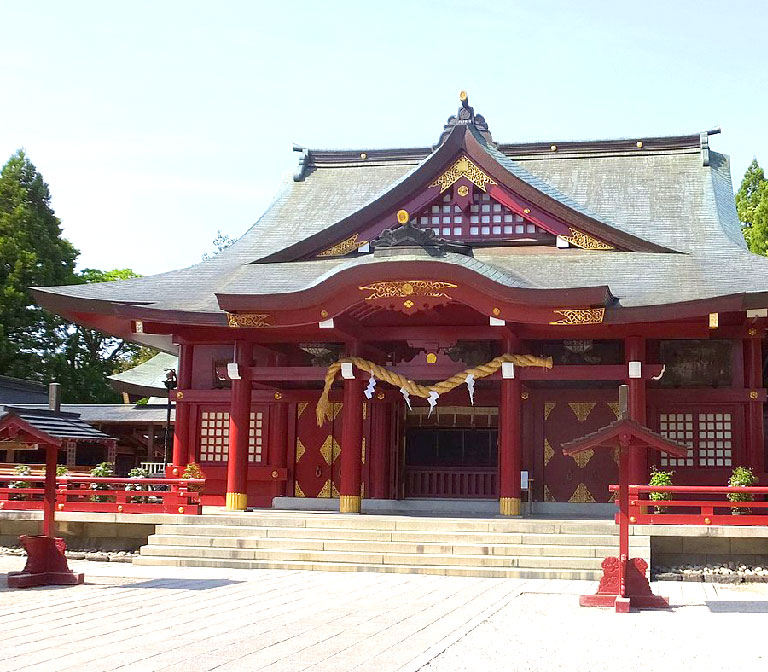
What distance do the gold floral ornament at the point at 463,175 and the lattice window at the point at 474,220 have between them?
38 centimetres

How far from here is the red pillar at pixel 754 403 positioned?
18.8 m

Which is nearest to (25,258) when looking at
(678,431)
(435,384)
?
(435,384)

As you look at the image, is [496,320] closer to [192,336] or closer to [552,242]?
[552,242]

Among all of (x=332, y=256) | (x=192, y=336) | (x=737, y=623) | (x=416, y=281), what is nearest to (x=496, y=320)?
(x=416, y=281)

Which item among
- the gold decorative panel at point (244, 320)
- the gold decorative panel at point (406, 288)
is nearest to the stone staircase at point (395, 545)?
the gold decorative panel at point (244, 320)

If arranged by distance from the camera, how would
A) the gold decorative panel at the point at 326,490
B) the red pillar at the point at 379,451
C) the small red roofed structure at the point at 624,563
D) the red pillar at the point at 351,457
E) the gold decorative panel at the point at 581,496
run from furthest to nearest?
the gold decorative panel at the point at 326,490
the red pillar at the point at 379,451
the gold decorative panel at the point at 581,496
the red pillar at the point at 351,457
the small red roofed structure at the point at 624,563

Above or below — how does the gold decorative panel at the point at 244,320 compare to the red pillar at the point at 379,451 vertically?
above

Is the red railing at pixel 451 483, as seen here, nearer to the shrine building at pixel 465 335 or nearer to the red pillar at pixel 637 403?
the shrine building at pixel 465 335

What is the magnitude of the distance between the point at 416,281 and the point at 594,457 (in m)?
5.63

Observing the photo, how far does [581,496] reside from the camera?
2011 centimetres

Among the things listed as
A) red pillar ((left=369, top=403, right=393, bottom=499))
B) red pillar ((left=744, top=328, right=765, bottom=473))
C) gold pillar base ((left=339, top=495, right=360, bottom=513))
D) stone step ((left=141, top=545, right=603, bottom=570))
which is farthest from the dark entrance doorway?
stone step ((left=141, top=545, right=603, bottom=570))

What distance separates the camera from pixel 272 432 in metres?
21.7

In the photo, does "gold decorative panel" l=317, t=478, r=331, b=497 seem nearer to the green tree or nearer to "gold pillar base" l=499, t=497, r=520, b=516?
"gold pillar base" l=499, t=497, r=520, b=516

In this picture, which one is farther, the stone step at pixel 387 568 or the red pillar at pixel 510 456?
the red pillar at pixel 510 456
